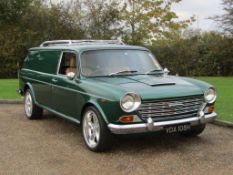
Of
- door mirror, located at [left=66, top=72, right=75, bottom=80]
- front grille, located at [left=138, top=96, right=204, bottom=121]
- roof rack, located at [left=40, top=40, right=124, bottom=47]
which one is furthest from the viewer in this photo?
roof rack, located at [left=40, top=40, right=124, bottom=47]

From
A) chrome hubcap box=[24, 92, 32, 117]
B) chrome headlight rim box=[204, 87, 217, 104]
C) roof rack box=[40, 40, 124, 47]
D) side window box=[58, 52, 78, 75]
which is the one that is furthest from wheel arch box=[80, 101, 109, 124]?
chrome hubcap box=[24, 92, 32, 117]

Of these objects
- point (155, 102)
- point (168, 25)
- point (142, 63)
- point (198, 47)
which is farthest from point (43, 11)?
point (155, 102)

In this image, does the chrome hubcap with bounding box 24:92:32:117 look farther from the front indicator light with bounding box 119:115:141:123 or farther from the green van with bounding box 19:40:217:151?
the front indicator light with bounding box 119:115:141:123

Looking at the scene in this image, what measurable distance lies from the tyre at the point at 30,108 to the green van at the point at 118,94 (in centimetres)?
85

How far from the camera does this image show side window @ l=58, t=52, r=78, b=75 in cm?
831

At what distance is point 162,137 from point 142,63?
144 cm

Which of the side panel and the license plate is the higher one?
the side panel

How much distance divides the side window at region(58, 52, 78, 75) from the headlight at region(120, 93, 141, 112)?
1.73 metres

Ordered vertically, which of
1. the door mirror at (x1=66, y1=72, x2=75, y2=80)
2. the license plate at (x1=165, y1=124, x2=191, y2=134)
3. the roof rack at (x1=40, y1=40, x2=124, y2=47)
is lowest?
the license plate at (x1=165, y1=124, x2=191, y2=134)

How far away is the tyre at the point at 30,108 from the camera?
10141mm

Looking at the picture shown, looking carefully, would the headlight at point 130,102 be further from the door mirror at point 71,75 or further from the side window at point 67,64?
the side window at point 67,64

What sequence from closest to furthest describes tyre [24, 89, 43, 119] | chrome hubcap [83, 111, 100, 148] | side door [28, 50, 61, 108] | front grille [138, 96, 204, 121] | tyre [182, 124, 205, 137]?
1. front grille [138, 96, 204, 121]
2. chrome hubcap [83, 111, 100, 148]
3. tyre [182, 124, 205, 137]
4. side door [28, 50, 61, 108]
5. tyre [24, 89, 43, 119]

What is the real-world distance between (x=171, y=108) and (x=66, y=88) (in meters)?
2.12

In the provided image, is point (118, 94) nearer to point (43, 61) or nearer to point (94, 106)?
point (94, 106)
